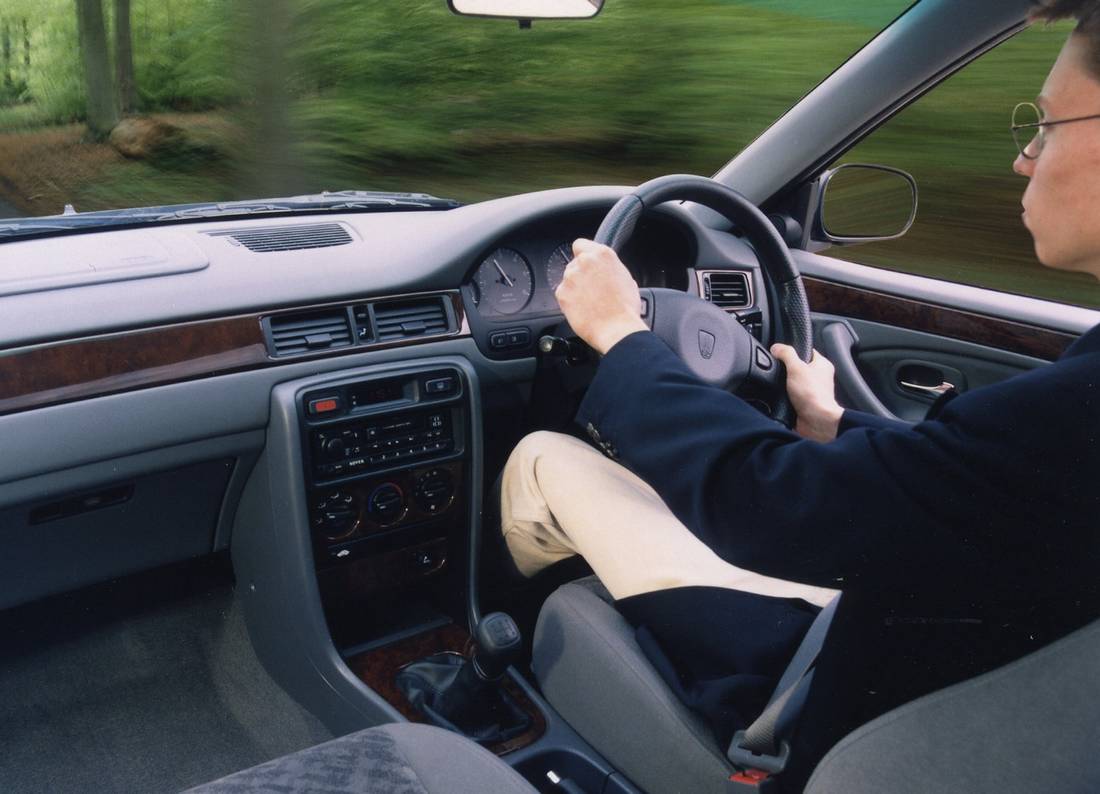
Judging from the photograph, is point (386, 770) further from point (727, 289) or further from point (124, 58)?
point (124, 58)

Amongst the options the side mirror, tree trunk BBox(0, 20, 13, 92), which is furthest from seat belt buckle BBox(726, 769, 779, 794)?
tree trunk BBox(0, 20, 13, 92)

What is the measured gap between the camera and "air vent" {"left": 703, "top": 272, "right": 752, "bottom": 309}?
254cm

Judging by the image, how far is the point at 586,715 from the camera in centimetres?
197

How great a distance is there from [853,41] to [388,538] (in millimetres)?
2070

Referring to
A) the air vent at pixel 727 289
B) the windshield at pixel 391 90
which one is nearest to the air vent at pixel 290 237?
the air vent at pixel 727 289

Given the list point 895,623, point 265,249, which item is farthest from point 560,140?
point 895,623

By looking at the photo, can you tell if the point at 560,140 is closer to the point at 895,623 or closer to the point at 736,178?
the point at 736,178

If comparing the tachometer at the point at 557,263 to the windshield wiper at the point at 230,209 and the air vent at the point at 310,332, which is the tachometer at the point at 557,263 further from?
the air vent at the point at 310,332

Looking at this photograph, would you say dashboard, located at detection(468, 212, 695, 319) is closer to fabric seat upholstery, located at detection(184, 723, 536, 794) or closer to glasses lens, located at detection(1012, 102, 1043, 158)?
glasses lens, located at detection(1012, 102, 1043, 158)

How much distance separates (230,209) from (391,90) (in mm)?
3550

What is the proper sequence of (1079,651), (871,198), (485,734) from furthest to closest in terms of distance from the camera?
1. (871,198)
2. (485,734)
3. (1079,651)

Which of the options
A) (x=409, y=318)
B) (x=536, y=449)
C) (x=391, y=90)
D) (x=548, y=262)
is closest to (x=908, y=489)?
(x=536, y=449)

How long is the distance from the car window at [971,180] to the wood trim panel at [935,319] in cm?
13

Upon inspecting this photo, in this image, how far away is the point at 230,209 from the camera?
2561mm
